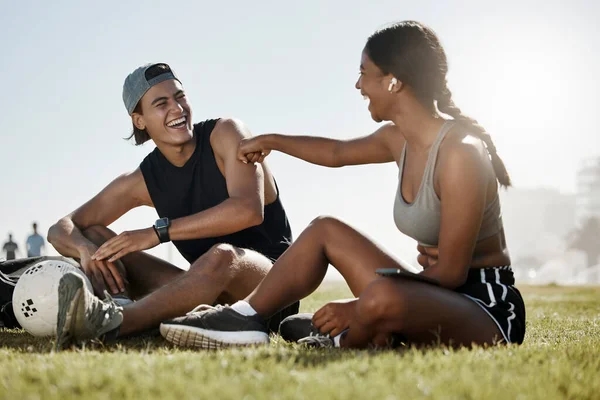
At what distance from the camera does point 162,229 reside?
234 inches

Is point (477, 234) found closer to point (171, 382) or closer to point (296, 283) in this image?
point (296, 283)

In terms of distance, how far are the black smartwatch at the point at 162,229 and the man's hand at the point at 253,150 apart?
Result: 0.85 m

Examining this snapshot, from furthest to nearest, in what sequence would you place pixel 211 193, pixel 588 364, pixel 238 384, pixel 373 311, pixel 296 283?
1. pixel 211 193
2. pixel 296 283
3. pixel 373 311
4. pixel 588 364
5. pixel 238 384

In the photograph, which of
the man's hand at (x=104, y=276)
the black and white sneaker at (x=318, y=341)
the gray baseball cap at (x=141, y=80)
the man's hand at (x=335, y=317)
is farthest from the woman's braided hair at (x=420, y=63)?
the man's hand at (x=104, y=276)

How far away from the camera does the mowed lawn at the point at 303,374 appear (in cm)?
301

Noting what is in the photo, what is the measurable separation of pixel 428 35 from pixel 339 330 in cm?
200

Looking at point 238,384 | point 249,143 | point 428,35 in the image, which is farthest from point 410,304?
point 249,143

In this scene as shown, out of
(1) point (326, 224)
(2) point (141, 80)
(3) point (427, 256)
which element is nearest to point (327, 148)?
(1) point (326, 224)

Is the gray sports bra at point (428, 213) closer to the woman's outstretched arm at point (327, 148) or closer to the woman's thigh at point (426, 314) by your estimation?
the woman's thigh at point (426, 314)

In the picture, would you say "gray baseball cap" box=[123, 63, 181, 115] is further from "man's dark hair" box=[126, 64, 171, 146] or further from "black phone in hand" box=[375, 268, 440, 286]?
"black phone in hand" box=[375, 268, 440, 286]

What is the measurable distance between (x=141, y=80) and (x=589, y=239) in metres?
132

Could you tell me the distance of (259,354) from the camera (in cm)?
399

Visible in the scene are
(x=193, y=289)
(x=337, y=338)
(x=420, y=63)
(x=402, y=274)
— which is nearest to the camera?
(x=402, y=274)

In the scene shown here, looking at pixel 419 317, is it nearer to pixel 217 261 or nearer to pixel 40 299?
pixel 217 261
